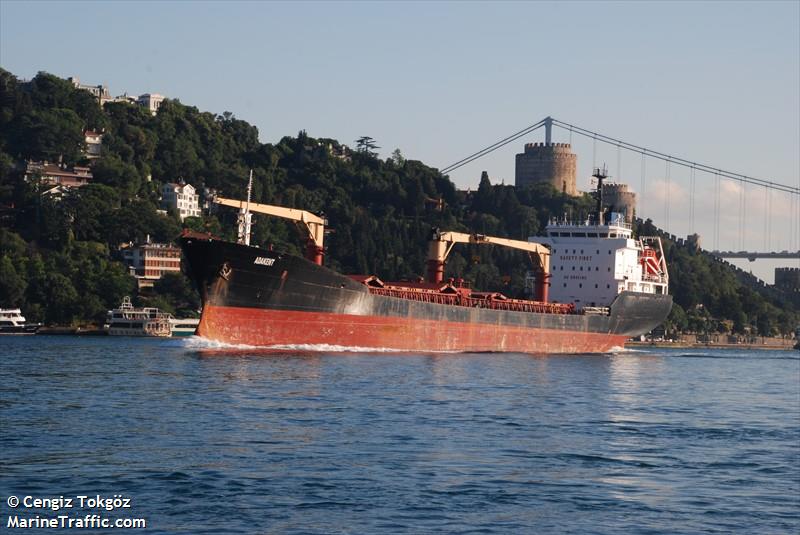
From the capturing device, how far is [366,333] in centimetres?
6381

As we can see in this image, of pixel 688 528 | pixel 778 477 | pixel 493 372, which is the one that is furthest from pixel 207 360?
pixel 688 528

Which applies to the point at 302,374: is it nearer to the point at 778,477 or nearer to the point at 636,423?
the point at 636,423

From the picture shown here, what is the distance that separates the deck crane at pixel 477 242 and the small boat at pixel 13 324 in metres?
40.1

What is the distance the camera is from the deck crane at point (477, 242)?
77500 mm

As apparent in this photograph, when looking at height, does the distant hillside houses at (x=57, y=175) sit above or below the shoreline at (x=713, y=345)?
above

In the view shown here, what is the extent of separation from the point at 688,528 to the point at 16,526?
1093 cm

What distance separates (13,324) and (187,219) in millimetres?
39531

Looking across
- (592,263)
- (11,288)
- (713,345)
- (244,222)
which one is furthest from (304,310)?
(713,345)

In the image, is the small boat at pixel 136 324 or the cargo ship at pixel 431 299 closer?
the cargo ship at pixel 431 299

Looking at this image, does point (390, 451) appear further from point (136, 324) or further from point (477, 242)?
point (136, 324)

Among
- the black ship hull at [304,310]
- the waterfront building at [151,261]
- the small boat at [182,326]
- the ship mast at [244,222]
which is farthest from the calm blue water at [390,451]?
the waterfront building at [151,261]

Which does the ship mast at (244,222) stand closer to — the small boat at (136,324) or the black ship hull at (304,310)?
the black ship hull at (304,310)

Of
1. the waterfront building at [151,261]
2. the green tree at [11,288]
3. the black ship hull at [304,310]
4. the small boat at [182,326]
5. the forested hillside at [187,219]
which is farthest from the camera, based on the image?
the waterfront building at [151,261]

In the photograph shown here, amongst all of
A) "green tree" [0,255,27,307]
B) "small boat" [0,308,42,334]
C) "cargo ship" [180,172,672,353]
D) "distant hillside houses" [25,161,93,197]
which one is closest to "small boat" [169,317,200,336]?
"small boat" [0,308,42,334]
